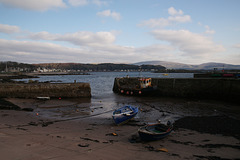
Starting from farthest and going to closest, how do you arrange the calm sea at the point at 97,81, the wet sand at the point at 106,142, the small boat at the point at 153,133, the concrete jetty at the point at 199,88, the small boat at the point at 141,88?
the calm sea at the point at 97,81
the small boat at the point at 141,88
the concrete jetty at the point at 199,88
the small boat at the point at 153,133
the wet sand at the point at 106,142

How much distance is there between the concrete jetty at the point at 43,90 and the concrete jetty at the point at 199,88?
11.8 meters

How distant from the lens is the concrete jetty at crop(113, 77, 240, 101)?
74.8 ft

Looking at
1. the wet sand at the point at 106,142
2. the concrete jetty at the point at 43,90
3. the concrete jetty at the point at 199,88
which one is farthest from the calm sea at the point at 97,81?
the wet sand at the point at 106,142

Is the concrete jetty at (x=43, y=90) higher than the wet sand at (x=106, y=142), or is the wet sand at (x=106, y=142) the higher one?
the concrete jetty at (x=43, y=90)

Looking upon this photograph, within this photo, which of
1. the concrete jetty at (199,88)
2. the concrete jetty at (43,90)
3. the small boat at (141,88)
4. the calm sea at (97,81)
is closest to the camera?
the concrete jetty at (199,88)

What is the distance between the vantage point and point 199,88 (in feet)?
85.9

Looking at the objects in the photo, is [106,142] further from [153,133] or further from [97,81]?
[97,81]

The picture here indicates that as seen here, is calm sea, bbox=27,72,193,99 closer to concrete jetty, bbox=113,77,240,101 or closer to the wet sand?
concrete jetty, bbox=113,77,240,101

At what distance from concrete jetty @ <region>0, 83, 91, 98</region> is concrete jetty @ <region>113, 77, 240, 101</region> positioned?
11786 mm

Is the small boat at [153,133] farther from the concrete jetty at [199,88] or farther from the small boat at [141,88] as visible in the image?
the small boat at [141,88]

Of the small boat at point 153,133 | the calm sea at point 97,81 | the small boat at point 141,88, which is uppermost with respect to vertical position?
the small boat at point 141,88

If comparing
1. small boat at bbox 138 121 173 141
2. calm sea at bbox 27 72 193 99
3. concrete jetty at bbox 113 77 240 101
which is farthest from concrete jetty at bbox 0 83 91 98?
small boat at bbox 138 121 173 141

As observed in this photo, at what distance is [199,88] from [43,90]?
22.4 m

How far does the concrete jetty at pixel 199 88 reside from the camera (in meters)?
22.8
